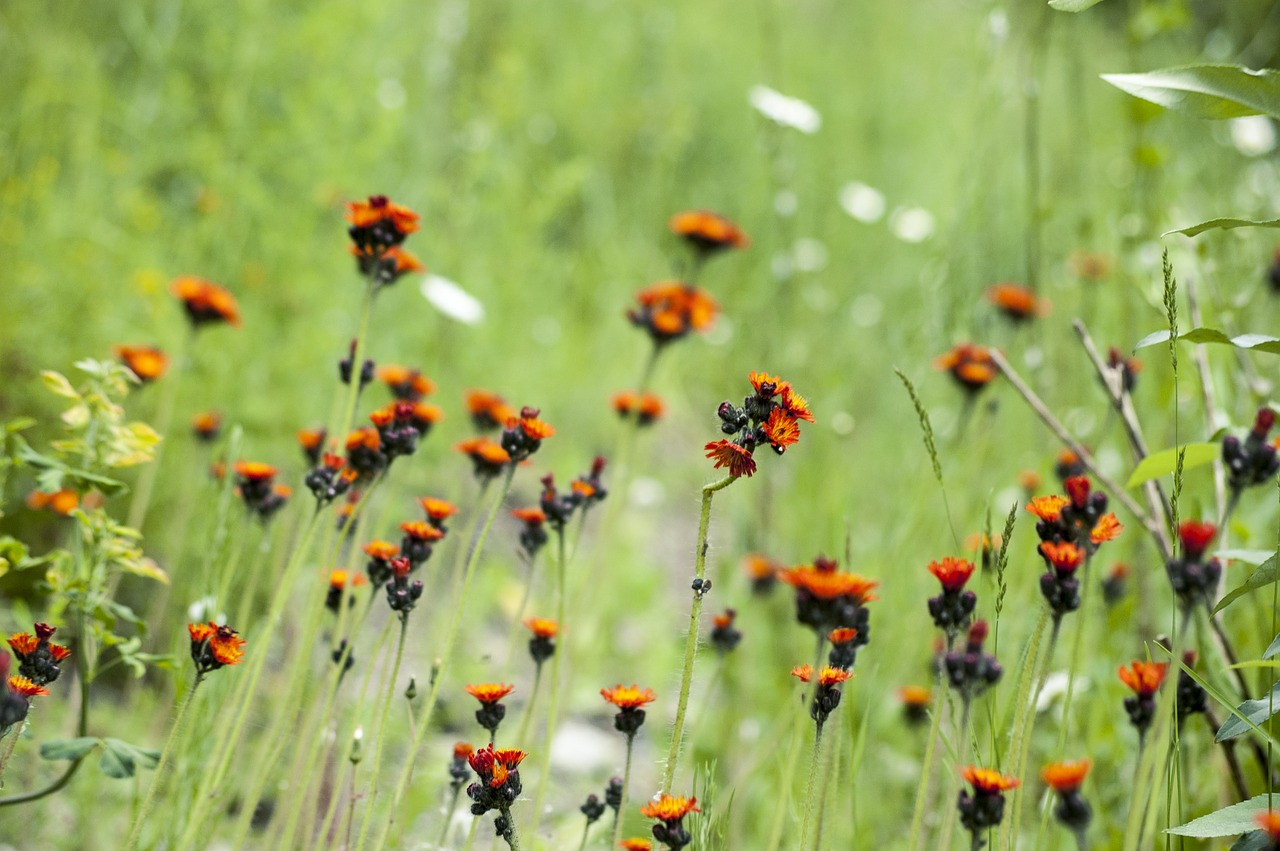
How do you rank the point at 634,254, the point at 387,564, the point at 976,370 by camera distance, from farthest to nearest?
the point at 634,254 < the point at 976,370 < the point at 387,564

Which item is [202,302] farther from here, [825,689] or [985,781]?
[985,781]

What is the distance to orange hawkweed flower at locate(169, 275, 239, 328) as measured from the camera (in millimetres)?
1557

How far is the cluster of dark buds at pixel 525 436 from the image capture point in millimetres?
1019

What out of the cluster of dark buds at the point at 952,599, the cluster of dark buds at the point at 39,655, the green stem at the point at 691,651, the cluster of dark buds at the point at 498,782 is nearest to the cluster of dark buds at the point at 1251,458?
the cluster of dark buds at the point at 952,599

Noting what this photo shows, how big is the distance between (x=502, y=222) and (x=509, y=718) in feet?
4.96

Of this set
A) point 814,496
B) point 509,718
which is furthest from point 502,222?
point 509,718

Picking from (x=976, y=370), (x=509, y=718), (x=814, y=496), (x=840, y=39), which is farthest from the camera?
(x=840, y=39)

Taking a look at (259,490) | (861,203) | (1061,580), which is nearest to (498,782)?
(1061,580)

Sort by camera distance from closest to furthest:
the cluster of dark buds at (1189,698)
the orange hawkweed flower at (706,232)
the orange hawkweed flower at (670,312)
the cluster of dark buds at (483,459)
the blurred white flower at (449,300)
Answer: the cluster of dark buds at (1189,698) < the cluster of dark buds at (483,459) < the orange hawkweed flower at (670,312) < the orange hawkweed flower at (706,232) < the blurred white flower at (449,300)

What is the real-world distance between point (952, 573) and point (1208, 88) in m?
0.47

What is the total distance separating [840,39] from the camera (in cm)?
602

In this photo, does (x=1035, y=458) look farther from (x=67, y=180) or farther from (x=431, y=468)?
(x=67, y=180)

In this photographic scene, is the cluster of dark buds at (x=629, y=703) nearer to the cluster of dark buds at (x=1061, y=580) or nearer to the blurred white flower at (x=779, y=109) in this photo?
the cluster of dark buds at (x=1061, y=580)

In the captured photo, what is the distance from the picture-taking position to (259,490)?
4.14 ft
